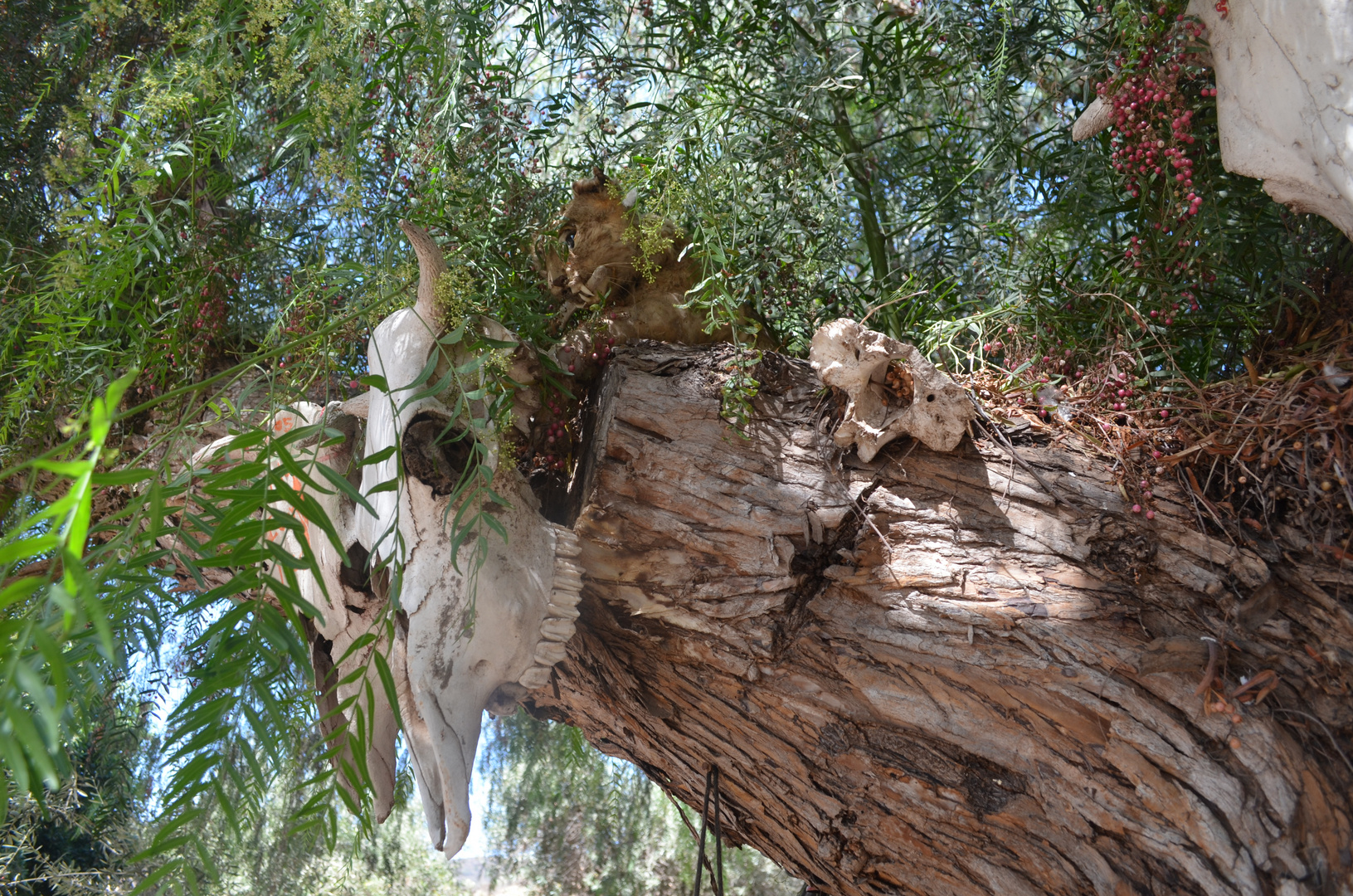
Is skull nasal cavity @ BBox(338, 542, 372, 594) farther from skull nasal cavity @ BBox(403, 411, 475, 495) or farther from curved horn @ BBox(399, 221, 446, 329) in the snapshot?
curved horn @ BBox(399, 221, 446, 329)

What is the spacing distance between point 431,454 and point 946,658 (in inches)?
27.8

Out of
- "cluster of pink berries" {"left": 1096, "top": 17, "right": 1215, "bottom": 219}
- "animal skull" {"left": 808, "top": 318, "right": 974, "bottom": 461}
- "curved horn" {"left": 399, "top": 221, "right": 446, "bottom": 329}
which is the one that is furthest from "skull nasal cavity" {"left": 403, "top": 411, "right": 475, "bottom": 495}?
"cluster of pink berries" {"left": 1096, "top": 17, "right": 1215, "bottom": 219}

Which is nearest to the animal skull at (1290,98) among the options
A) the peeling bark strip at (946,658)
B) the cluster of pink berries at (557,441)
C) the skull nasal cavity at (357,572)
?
the peeling bark strip at (946,658)

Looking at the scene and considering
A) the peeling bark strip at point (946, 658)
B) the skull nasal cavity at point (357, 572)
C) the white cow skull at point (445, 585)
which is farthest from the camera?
the skull nasal cavity at point (357, 572)

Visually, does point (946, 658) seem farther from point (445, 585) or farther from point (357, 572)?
point (357, 572)

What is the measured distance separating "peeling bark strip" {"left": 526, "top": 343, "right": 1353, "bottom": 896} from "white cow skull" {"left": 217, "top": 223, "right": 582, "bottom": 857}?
3.9 inches

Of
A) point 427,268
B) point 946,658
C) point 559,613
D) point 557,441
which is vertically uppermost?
point 427,268

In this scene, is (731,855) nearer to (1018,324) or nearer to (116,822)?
(116,822)

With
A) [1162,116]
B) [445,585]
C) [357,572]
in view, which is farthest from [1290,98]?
[357,572]

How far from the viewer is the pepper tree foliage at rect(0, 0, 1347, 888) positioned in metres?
0.83

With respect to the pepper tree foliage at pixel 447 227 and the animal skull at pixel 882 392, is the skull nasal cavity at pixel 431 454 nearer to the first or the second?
the pepper tree foliage at pixel 447 227

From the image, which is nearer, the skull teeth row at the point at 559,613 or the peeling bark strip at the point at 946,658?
the peeling bark strip at the point at 946,658

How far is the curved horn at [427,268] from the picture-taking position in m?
1.05

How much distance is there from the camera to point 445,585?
1.05 m
